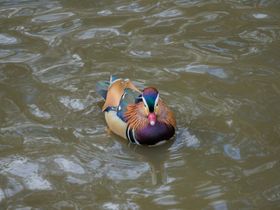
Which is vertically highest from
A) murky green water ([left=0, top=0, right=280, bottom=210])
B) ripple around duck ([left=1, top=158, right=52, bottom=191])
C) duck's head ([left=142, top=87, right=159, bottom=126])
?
duck's head ([left=142, top=87, right=159, bottom=126])

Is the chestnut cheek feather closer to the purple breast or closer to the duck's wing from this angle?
the purple breast

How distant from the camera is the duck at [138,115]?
700cm

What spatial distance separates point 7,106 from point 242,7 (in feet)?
14.2

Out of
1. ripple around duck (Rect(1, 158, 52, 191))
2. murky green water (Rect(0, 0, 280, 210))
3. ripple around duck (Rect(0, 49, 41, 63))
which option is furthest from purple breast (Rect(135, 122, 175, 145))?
ripple around duck (Rect(0, 49, 41, 63))

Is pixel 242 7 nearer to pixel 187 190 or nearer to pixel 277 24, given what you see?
pixel 277 24

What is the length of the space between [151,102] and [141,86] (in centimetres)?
137

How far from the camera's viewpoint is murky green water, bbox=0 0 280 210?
6400 millimetres

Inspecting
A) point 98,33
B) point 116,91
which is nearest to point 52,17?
point 98,33

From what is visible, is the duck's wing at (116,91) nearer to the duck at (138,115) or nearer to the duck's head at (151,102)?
the duck at (138,115)

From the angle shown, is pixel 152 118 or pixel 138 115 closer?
pixel 152 118

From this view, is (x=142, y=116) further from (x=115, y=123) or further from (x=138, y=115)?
(x=115, y=123)

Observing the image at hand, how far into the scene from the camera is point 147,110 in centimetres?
703

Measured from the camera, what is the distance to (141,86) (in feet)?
27.2

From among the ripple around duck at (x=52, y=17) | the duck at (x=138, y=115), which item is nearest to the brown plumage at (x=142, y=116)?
the duck at (x=138, y=115)
